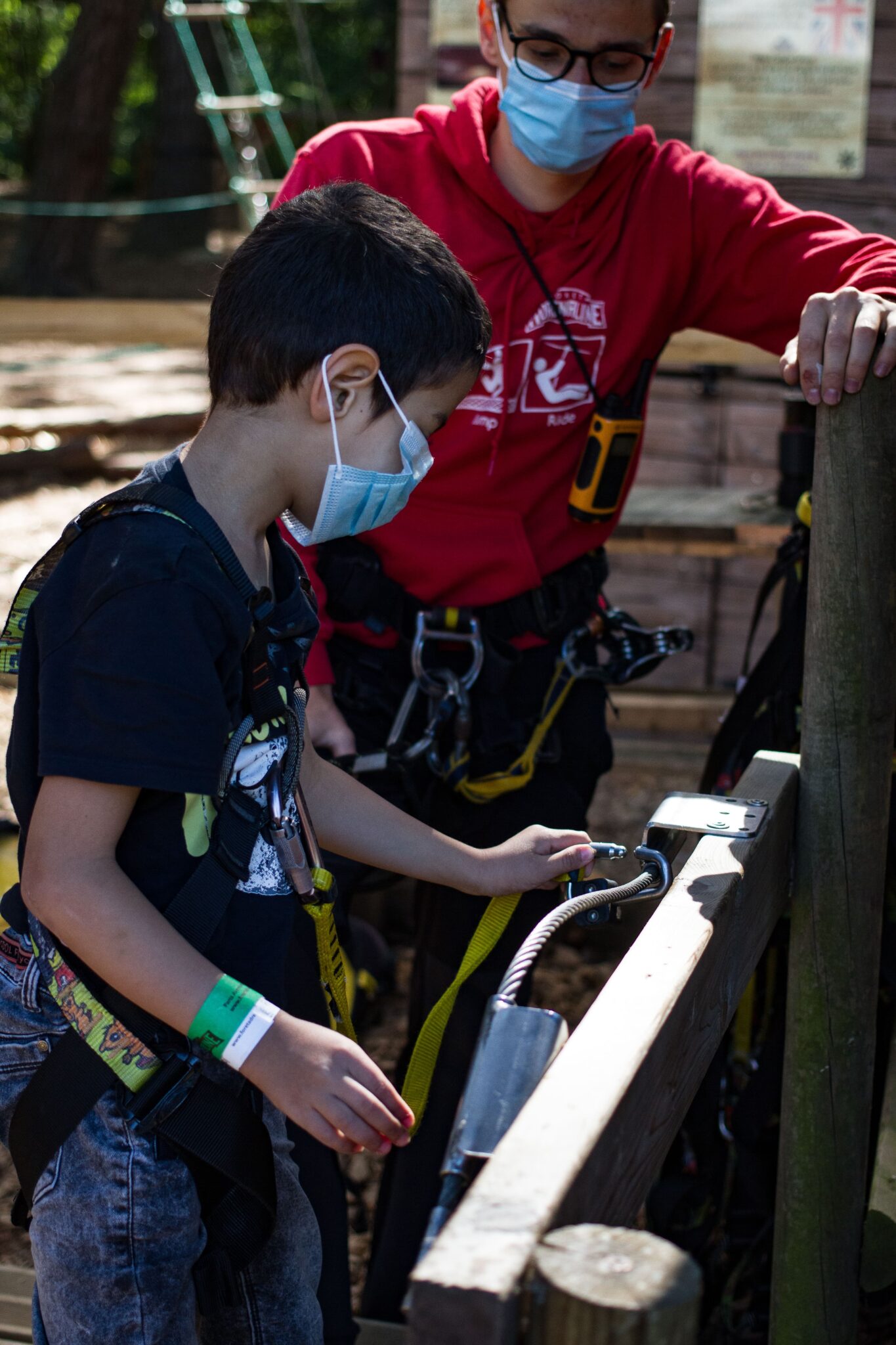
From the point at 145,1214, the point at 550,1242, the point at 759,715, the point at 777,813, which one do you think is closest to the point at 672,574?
the point at 759,715

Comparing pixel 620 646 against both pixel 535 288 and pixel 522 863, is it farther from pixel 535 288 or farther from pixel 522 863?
pixel 522 863

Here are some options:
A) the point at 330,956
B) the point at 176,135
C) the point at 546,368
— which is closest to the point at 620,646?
the point at 546,368

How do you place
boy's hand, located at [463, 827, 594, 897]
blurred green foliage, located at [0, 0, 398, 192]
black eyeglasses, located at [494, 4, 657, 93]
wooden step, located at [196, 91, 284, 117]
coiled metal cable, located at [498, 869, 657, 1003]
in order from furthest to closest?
blurred green foliage, located at [0, 0, 398, 192], wooden step, located at [196, 91, 284, 117], black eyeglasses, located at [494, 4, 657, 93], boy's hand, located at [463, 827, 594, 897], coiled metal cable, located at [498, 869, 657, 1003]

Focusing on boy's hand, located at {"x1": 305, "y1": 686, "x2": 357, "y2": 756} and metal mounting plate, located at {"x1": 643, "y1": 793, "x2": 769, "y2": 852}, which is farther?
boy's hand, located at {"x1": 305, "y1": 686, "x2": 357, "y2": 756}

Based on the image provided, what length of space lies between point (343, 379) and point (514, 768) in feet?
2.82

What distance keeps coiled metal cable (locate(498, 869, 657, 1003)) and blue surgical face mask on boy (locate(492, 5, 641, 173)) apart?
109 centimetres

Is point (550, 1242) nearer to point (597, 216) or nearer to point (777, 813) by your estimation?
point (777, 813)

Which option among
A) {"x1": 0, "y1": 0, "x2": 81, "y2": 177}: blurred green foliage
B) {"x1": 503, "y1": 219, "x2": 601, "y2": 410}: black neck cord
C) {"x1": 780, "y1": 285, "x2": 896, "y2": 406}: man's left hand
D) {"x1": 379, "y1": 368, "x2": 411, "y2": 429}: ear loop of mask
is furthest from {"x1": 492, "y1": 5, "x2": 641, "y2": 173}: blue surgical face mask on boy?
{"x1": 0, "y1": 0, "x2": 81, "y2": 177}: blurred green foliage

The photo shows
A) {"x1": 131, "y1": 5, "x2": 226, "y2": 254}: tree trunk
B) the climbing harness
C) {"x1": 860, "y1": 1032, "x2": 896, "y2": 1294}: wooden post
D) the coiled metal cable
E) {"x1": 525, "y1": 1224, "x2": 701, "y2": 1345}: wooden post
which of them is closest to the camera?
{"x1": 525, "y1": 1224, "x2": 701, "y2": 1345}: wooden post

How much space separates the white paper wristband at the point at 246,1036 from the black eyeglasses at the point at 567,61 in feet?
4.50

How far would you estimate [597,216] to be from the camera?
6.76ft

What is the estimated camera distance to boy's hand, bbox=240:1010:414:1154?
45.5 inches

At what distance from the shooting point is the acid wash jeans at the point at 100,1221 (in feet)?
4.40

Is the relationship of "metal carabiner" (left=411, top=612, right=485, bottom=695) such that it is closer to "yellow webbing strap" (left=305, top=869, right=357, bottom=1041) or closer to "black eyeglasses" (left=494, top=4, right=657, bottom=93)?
"yellow webbing strap" (left=305, top=869, right=357, bottom=1041)
